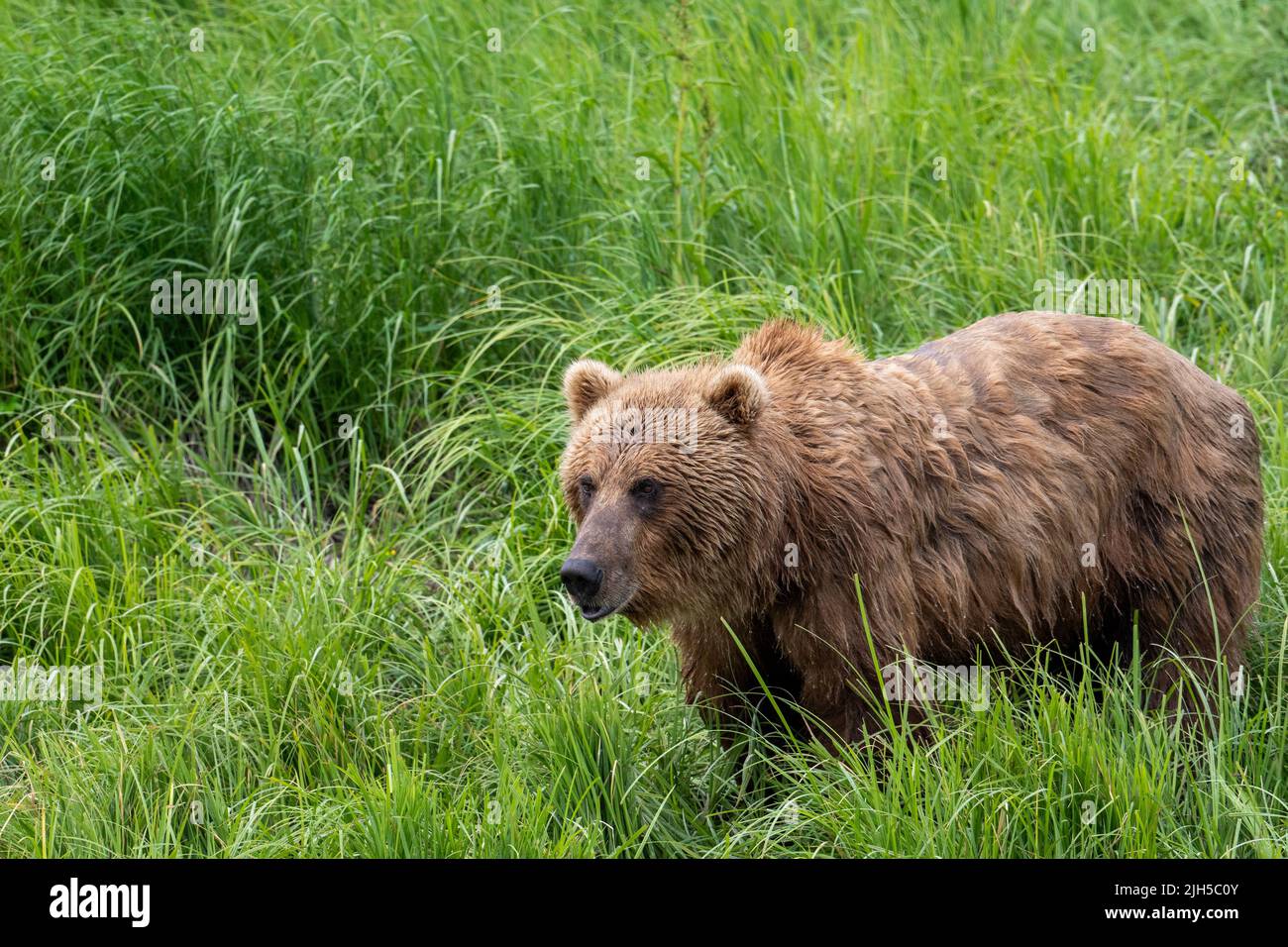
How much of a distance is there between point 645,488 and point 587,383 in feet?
1.61

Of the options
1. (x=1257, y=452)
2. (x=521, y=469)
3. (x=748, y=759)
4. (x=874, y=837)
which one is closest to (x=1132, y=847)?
(x=874, y=837)

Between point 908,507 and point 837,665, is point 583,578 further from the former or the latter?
point 908,507

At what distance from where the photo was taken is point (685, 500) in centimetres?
456

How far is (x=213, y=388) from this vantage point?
21.9 feet

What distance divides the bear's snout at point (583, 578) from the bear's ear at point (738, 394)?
610 mm

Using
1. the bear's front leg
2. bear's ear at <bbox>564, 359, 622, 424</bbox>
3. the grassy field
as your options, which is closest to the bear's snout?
the grassy field

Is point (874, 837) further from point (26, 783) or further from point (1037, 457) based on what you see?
point (26, 783)

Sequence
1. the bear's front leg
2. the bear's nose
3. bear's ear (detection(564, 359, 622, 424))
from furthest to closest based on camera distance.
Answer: bear's ear (detection(564, 359, 622, 424)) → the bear's front leg → the bear's nose

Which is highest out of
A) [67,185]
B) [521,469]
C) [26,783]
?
[67,185]

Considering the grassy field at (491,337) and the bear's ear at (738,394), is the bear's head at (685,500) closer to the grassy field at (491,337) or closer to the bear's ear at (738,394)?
the bear's ear at (738,394)

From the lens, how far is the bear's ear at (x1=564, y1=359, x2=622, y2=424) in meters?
4.88

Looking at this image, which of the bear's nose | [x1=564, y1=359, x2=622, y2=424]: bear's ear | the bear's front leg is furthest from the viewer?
[x1=564, y1=359, x2=622, y2=424]: bear's ear

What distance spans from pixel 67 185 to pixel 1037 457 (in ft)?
14.4

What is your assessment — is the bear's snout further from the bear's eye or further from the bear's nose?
the bear's eye
